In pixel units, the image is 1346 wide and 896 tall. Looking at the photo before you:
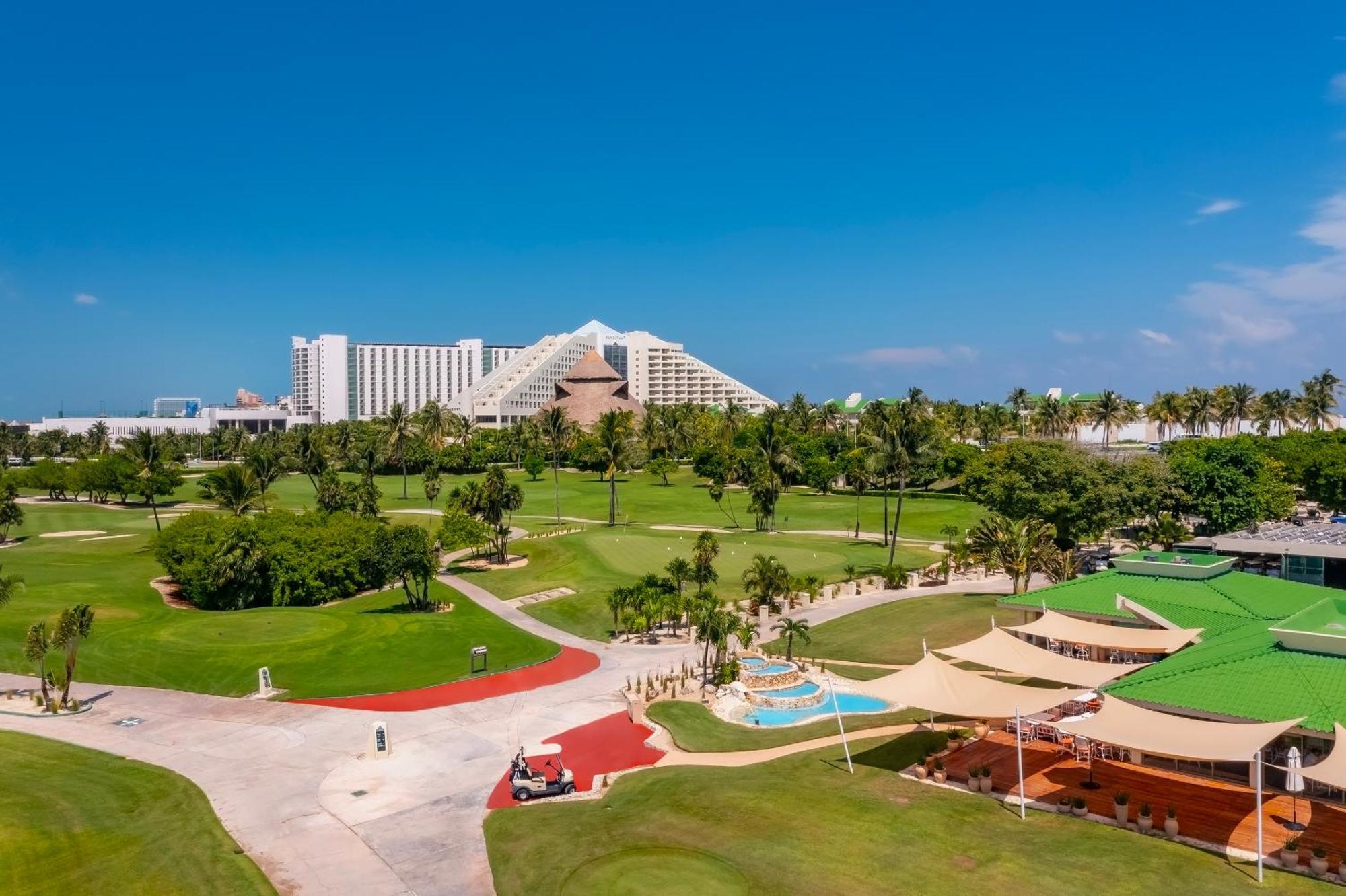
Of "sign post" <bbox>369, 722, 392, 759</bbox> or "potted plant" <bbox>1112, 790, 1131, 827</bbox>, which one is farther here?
"sign post" <bbox>369, 722, 392, 759</bbox>

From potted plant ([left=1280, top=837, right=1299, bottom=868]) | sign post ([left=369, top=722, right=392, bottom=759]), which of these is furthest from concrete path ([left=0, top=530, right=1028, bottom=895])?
potted plant ([left=1280, top=837, right=1299, bottom=868])

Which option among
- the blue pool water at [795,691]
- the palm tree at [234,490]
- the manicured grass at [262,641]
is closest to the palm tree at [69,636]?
the manicured grass at [262,641]

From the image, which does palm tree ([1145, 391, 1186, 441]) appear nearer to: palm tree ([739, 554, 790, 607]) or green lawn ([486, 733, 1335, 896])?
palm tree ([739, 554, 790, 607])

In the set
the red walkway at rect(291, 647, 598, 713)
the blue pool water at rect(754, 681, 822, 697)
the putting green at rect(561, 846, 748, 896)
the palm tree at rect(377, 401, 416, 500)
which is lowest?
the red walkway at rect(291, 647, 598, 713)

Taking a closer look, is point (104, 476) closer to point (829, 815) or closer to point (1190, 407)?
point (829, 815)

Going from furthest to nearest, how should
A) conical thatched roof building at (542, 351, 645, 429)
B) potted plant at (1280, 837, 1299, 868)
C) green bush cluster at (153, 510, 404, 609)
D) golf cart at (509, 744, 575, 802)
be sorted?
conical thatched roof building at (542, 351, 645, 429) < green bush cluster at (153, 510, 404, 609) < golf cart at (509, 744, 575, 802) < potted plant at (1280, 837, 1299, 868)

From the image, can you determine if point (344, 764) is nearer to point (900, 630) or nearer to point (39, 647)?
point (39, 647)

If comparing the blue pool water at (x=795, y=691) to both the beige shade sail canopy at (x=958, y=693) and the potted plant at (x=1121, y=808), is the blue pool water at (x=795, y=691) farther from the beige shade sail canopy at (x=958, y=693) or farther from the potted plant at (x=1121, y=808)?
the potted plant at (x=1121, y=808)
